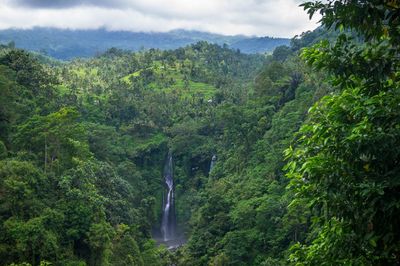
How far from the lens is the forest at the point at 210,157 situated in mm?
4637

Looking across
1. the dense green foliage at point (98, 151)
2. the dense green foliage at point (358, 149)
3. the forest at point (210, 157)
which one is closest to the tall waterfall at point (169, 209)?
the forest at point (210, 157)

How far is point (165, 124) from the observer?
54219 millimetres

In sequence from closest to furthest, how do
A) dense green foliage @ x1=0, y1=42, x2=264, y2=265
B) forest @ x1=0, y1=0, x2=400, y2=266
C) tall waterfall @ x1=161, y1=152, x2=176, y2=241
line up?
forest @ x1=0, y1=0, x2=400, y2=266 → dense green foliage @ x1=0, y1=42, x2=264, y2=265 → tall waterfall @ x1=161, y1=152, x2=176, y2=241

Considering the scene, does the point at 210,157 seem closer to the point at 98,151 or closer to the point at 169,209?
the point at 169,209

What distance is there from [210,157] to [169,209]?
696cm

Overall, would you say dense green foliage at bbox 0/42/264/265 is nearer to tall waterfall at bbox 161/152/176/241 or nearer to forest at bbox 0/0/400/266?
forest at bbox 0/0/400/266

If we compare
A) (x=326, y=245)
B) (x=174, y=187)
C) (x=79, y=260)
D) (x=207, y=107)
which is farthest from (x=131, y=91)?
(x=326, y=245)

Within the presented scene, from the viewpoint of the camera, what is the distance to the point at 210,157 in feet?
156

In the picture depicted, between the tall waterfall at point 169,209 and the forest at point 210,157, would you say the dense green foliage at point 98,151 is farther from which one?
the tall waterfall at point 169,209

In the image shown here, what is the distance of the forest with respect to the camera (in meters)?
4.64

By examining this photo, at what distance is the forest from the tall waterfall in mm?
106

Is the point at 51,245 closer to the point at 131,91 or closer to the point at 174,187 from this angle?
the point at 174,187

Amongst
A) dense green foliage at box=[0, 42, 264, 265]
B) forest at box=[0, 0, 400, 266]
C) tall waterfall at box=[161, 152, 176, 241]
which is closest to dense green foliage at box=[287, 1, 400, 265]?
forest at box=[0, 0, 400, 266]

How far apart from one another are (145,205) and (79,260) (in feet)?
59.9
